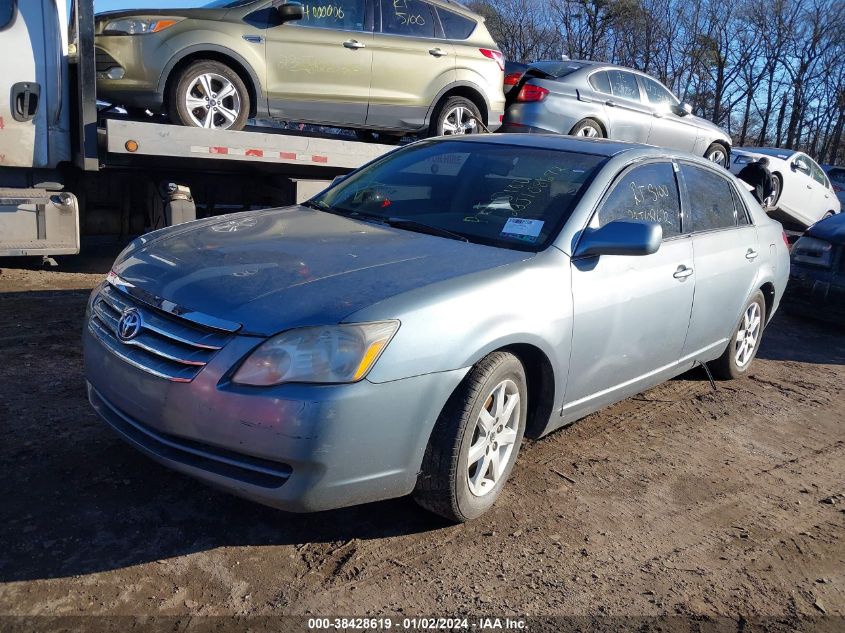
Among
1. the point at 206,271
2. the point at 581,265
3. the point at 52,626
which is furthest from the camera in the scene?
the point at 581,265

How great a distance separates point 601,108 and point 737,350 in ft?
17.7

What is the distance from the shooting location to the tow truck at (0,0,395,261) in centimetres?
642

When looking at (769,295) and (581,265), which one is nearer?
(581,265)

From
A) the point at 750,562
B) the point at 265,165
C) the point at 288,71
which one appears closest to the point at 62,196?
the point at 265,165

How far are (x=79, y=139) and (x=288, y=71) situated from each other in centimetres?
194

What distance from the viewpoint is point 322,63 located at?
7520 millimetres

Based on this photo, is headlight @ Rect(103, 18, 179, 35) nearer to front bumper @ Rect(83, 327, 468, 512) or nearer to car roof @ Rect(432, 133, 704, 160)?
car roof @ Rect(432, 133, 704, 160)

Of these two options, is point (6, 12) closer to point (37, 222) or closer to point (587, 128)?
point (37, 222)

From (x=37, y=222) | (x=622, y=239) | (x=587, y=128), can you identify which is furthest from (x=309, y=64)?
(x=622, y=239)

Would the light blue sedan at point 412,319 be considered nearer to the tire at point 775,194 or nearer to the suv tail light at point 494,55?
the suv tail light at point 494,55

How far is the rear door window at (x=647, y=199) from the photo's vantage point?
162 inches

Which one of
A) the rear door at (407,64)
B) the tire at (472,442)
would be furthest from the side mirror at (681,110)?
the tire at (472,442)

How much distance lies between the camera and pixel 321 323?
9.30ft

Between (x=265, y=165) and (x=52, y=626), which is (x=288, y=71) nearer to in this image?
(x=265, y=165)
